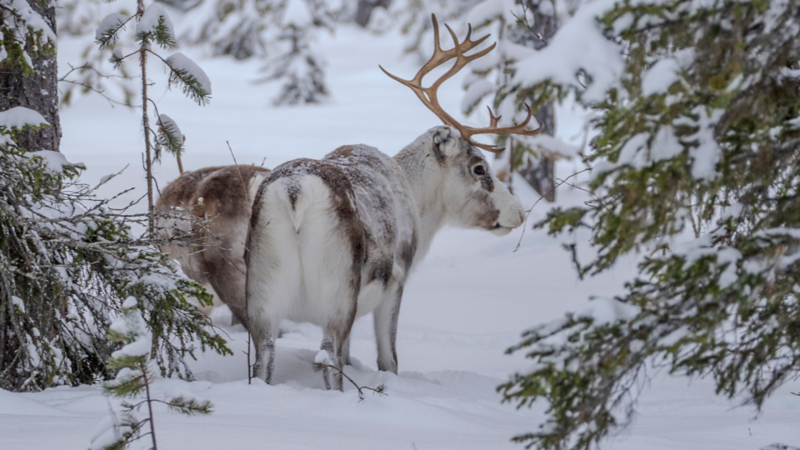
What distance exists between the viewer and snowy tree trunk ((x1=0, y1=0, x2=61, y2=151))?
4539 mm

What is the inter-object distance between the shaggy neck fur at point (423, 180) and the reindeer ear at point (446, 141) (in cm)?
7

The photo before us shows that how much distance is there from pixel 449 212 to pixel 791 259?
4.33 m

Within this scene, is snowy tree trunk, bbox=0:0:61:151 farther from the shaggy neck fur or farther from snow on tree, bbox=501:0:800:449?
snow on tree, bbox=501:0:800:449

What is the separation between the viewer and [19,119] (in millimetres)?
4020

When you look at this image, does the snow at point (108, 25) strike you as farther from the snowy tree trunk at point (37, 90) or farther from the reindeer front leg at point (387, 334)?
the reindeer front leg at point (387, 334)

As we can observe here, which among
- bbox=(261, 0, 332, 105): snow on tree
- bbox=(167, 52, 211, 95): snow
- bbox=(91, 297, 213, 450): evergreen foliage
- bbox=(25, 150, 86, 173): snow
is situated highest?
bbox=(261, 0, 332, 105): snow on tree

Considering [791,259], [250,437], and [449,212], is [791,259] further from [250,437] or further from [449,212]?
[449,212]

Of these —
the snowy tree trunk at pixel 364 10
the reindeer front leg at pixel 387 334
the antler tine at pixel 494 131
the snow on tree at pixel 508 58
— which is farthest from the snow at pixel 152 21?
the snowy tree trunk at pixel 364 10

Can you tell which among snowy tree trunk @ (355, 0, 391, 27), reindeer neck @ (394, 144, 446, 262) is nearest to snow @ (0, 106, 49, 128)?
reindeer neck @ (394, 144, 446, 262)

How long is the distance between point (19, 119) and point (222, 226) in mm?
1959

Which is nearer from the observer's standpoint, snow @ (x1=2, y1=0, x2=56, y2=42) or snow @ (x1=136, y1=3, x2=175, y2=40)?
snow @ (x1=2, y1=0, x2=56, y2=42)

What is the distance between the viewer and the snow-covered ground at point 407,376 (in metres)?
3.32

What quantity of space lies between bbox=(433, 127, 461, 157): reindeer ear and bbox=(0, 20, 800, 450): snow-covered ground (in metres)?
1.80

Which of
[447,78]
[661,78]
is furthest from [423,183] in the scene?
[661,78]
